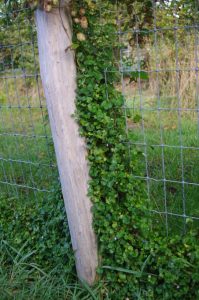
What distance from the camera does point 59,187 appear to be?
2627mm

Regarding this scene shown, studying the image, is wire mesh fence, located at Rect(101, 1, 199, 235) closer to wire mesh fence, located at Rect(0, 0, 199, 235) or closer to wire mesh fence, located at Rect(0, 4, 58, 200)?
wire mesh fence, located at Rect(0, 0, 199, 235)

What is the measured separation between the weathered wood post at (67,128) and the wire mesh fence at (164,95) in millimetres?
294

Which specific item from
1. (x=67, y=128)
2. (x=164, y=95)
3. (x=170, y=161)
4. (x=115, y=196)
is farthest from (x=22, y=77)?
(x=164, y=95)

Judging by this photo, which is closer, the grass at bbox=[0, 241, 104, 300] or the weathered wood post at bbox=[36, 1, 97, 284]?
the weathered wood post at bbox=[36, 1, 97, 284]

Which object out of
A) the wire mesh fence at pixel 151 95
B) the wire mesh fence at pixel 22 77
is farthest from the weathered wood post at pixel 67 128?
the wire mesh fence at pixel 22 77

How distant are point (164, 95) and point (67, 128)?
6.61ft

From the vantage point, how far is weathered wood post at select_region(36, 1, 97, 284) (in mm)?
2107

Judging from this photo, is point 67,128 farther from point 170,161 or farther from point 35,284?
point 170,161

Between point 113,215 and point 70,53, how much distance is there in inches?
37.5

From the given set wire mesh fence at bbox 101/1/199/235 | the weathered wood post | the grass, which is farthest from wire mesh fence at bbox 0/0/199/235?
the grass

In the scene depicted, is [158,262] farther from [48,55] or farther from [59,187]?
[48,55]

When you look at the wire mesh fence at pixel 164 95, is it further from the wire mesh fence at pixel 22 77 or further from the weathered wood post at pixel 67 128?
the wire mesh fence at pixel 22 77

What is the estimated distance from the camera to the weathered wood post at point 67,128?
2107mm

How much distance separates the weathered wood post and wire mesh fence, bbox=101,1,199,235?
294 mm
